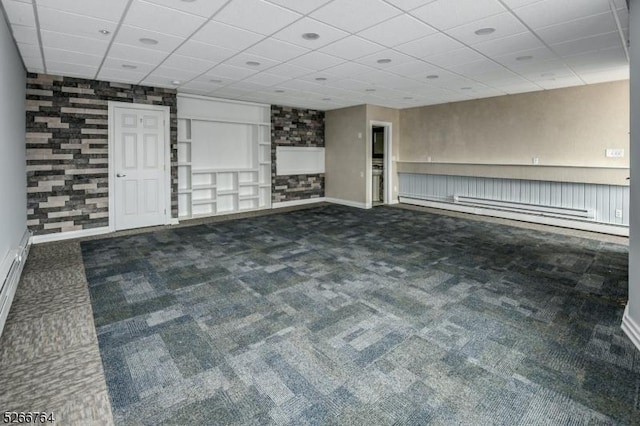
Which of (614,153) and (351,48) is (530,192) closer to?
(614,153)

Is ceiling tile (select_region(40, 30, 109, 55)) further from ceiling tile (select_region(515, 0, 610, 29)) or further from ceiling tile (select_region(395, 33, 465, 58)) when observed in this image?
ceiling tile (select_region(515, 0, 610, 29))

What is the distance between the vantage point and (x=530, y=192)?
707 centimetres

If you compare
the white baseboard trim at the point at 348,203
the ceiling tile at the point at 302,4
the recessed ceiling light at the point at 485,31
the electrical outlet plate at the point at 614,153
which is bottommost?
the white baseboard trim at the point at 348,203

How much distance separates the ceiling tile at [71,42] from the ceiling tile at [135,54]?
12 centimetres

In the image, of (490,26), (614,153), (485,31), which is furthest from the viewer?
(614,153)

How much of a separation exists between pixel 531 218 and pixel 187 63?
6.72 m

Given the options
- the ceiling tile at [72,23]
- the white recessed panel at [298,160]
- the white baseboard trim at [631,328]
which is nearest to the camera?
the white baseboard trim at [631,328]

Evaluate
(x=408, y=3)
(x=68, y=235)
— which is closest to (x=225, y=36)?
(x=408, y=3)

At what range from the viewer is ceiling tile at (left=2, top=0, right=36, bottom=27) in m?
3.06

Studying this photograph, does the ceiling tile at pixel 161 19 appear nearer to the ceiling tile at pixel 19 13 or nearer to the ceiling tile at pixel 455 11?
the ceiling tile at pixel 19 13

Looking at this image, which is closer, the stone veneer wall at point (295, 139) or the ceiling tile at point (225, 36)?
the ceiling tile at point (225, 36)

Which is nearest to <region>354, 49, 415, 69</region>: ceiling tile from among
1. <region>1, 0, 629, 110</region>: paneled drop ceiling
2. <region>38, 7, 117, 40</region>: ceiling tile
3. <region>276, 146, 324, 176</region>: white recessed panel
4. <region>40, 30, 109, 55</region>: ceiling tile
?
<region>1, 0, 629, 110</region>: paneled drop ceiling

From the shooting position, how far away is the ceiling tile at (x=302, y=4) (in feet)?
9.88

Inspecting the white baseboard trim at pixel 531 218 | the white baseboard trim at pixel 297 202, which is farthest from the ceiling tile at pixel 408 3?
the white baseboard trim at pixel 297 202
